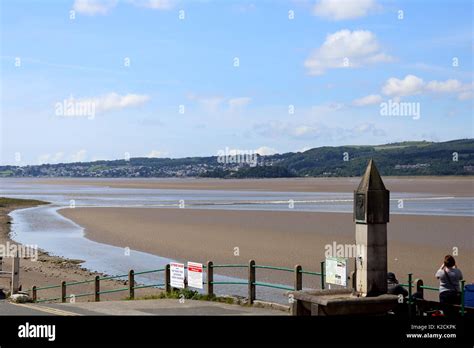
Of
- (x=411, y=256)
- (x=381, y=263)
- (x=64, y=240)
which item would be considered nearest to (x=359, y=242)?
(x=381, y=263)

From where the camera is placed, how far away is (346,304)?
472 inches

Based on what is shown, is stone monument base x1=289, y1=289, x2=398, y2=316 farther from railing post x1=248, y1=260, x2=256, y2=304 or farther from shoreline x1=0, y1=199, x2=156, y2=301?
shoreline x1=0, y1=199, x2=156, y2=301

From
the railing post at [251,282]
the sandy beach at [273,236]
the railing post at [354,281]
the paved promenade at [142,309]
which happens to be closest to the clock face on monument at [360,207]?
the railing post at [354,281]

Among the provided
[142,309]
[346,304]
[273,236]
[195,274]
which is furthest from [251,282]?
[273,236]

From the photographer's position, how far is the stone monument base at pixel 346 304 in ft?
39.2

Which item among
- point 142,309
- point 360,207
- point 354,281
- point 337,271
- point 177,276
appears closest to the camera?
point 360,207

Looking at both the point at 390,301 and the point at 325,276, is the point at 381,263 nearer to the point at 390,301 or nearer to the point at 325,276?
the point at 390,301

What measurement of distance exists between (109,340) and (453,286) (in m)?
6.69

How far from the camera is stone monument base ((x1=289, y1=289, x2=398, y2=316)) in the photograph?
11952mm

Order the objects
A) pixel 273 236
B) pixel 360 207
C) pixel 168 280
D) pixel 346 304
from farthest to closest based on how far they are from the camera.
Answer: pixel 273 236 → pixel 168 280 → pixel 360 207 → pixel 346 304

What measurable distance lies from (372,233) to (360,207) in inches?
19.9

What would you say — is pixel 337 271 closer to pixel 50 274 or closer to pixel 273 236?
pixel 50 274

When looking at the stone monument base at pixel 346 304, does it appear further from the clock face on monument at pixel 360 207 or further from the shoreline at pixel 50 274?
the shoreline at pixel 50 274

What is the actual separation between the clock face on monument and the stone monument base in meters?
1.39
